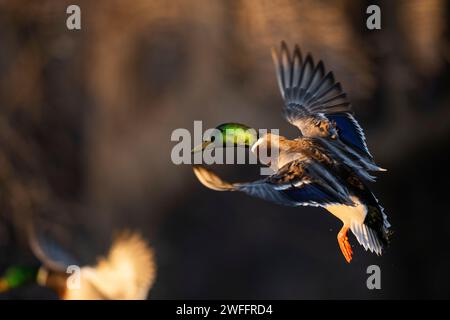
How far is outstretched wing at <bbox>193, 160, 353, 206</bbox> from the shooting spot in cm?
133

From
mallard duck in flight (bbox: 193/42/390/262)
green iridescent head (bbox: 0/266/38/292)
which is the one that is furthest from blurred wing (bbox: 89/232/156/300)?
mallard duck in flight (bbox: 193/42/390/262)

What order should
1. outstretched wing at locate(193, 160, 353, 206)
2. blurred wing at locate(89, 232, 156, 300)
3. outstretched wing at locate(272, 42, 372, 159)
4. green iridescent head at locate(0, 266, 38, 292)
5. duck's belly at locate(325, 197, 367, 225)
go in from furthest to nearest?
1. green iridescent head at locate(0, 266, 38, 292)
2. blurred wing at locate(89, 232, 156, 300)
3. outstretched wing at locate(272, 42, 372, 159)
4. duck's belly at locate(325, 197, 367, 225)
5. outstretched wing at locate(193, 160, 353, 206)

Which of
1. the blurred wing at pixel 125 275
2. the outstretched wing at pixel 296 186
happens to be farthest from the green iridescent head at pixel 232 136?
the blurred wing at pixel 125 275

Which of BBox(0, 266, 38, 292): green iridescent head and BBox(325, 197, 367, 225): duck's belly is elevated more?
BBox(325, 197, 367, 225): duck's belly

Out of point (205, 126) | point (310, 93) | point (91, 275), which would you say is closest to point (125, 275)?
point (91, 275)

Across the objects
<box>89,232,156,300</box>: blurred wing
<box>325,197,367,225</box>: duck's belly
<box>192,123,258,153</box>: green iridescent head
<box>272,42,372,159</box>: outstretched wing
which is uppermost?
<box>272,42,372,159</box>: outstretched wing

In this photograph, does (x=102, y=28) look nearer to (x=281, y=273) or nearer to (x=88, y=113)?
(x=88, y=113)

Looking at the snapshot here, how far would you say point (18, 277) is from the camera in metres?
2.27

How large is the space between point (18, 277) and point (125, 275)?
331 mm

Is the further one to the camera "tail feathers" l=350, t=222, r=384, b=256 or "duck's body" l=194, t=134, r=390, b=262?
"tail feathers" l=350, t=222, r=384, b=256

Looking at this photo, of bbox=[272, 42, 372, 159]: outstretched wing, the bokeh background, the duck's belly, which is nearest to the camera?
the duck's belly

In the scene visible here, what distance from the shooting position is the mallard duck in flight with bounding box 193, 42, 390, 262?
4.63 ft

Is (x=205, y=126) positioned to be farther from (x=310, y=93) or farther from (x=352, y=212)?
(x=352, y=212)

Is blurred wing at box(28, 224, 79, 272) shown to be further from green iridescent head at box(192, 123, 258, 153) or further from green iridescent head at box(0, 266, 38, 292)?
green iridescent head at box(192, 123, 258, 153)
